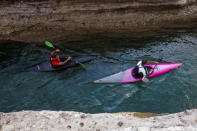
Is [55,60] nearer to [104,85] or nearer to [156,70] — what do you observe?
[104,85]

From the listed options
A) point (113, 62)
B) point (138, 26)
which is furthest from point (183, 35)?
point (113, 62)

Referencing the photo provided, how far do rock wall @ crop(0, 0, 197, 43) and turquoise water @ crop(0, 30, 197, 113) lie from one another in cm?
89

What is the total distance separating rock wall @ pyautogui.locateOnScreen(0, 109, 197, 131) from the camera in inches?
114

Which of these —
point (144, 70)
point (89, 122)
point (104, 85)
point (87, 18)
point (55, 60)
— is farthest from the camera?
point (87, 18)

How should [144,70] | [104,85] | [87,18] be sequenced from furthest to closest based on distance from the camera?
[87,18] → [144,70] → [104,85]

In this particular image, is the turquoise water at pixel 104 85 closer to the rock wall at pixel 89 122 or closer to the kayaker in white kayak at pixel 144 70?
the kayaker in white kayak at pixel 144 70

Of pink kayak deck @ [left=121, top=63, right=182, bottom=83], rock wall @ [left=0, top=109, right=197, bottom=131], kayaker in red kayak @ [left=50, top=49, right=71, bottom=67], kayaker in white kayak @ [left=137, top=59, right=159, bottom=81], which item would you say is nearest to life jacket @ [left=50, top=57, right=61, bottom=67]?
kayaker in red kayak @ [left=50, top=49, right=71, bottom=67]

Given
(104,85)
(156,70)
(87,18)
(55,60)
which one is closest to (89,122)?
(104,85)

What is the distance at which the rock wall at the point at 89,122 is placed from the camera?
2.89 meters

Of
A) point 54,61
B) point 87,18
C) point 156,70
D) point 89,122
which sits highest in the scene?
point 87,18

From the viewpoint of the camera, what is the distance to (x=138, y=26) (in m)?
12.3

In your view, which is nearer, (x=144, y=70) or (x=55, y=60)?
(x=144, y=70)

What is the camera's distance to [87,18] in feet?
39.0

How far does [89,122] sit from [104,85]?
4696mm
